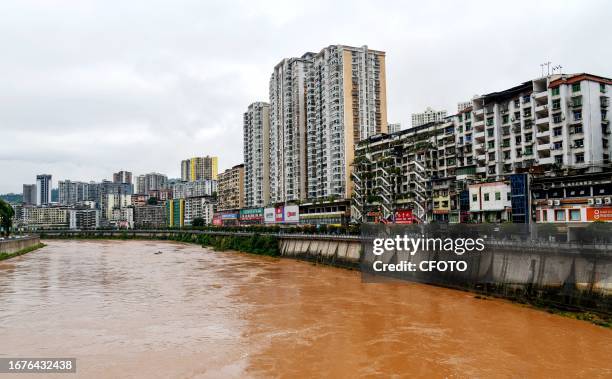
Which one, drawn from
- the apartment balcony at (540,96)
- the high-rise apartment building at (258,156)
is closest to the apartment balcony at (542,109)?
the apartment balcony at (540,96)

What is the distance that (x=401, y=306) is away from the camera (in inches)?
1287

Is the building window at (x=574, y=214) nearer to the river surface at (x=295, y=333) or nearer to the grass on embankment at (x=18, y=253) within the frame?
the river surface at (x=295, y=333)

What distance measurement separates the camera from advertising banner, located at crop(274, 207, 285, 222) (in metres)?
112

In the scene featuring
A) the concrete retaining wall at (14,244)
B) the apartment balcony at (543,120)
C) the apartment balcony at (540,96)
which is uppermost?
the apartment balcony at (540,96)

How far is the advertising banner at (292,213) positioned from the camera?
10762 centimetres

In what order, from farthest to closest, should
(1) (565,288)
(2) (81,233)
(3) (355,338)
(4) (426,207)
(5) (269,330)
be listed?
1. (2) (81,233)
2. (4) (426,207)
3. (1) (565,288)
4. (5) (269,330)
5. (3) (355,338)

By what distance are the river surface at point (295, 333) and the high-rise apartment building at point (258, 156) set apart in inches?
3665

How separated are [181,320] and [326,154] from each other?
2982 inches

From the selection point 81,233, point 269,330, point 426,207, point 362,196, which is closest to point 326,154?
point 362,196

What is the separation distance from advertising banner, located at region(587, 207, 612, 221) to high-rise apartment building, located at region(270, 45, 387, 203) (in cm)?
5760

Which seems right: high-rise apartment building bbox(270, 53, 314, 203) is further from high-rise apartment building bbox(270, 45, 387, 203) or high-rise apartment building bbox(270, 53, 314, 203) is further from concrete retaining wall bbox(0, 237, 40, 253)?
concrete retaining wall bbox(0, 237, 40, 253)

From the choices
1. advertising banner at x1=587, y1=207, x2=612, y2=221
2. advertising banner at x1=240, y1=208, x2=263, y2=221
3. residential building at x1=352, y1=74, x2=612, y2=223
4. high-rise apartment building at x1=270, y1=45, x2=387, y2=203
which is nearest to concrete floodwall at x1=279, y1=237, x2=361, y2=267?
residential building at x1=352, y1=74, x2=612, y2=223

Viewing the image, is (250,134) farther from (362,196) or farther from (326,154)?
(362,196)

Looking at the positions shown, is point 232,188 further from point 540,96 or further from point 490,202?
point 540,96
